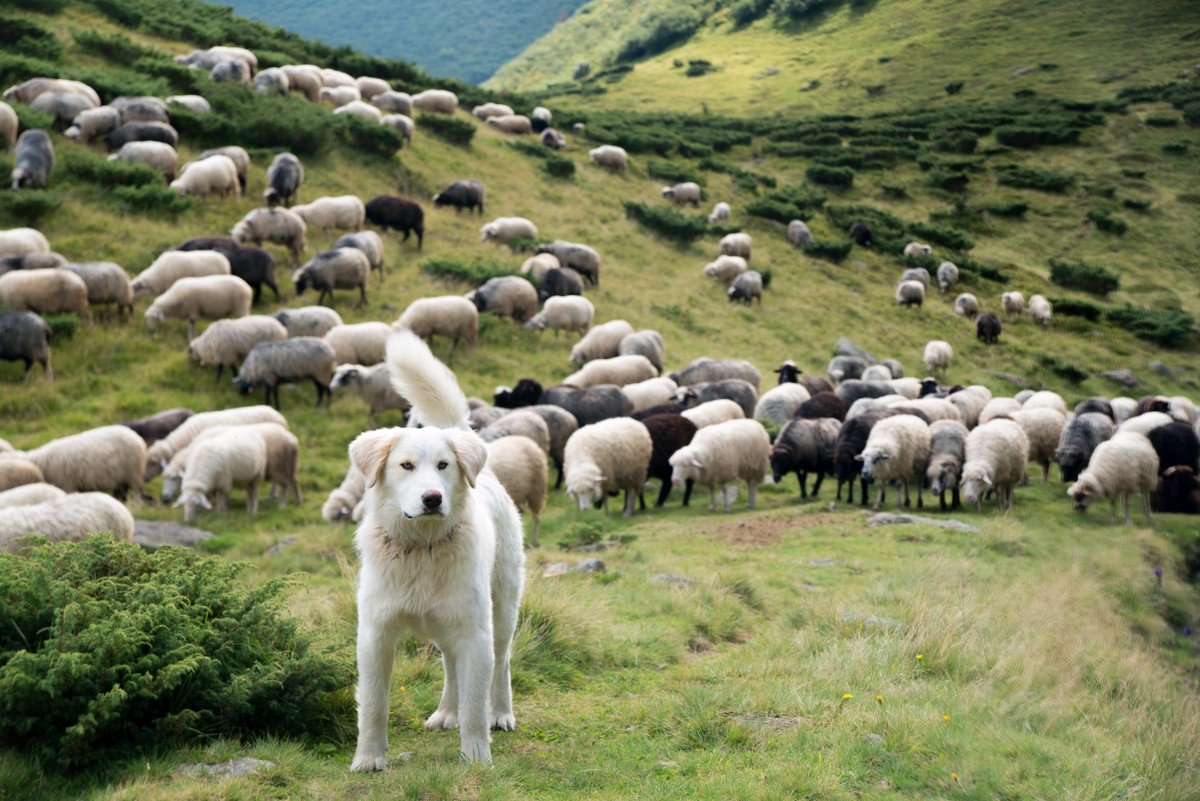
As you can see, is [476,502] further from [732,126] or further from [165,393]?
[732,126]

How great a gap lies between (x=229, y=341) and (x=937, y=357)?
22.0 metres

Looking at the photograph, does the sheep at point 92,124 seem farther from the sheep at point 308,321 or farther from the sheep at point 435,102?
the sheep at point 435,102

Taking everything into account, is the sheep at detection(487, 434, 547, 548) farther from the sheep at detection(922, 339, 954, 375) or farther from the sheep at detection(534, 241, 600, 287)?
the sheep at detection(922, 339, 954, 375)

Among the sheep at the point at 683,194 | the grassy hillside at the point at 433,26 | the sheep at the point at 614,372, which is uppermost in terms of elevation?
the grassy hillside at the point at 433,26

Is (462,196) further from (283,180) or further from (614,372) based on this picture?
(614,372)

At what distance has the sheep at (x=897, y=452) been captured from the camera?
15414 millimetres

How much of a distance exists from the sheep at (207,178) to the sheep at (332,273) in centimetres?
421

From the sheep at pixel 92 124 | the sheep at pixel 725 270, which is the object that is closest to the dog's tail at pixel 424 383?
the sheep at pixel 92 124

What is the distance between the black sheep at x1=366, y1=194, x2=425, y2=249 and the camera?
82.8 feet

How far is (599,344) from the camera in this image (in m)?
22.4

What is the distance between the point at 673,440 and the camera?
15.8m

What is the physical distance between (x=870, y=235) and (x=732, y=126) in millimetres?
21506

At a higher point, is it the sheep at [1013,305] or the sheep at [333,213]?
the sheep at [333,213]

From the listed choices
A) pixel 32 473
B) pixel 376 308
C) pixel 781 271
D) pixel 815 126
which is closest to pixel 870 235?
pixel 781 271
